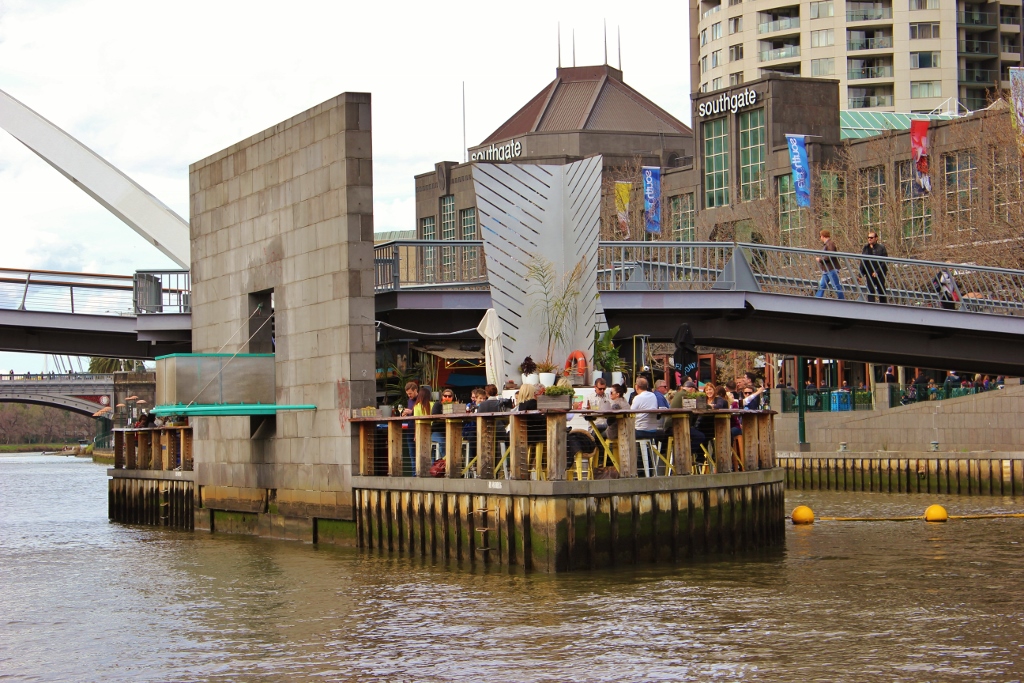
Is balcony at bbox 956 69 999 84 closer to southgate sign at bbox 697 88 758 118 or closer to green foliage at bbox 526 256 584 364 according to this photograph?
southgate sign at bbox 697 88 758 118

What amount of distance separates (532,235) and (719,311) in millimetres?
5989

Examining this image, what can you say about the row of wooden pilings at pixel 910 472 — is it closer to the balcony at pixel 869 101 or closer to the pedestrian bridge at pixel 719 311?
the pedestrian bridge at pixel 719 311

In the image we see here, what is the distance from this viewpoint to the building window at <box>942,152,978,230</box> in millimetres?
53688

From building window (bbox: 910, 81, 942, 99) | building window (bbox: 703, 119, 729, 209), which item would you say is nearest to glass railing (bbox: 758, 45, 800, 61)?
building window (bbox: 910, 81, 942, 99)

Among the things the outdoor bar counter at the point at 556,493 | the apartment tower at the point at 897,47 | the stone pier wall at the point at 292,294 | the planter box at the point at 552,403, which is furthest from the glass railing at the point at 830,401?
the apartment tower at the point at 897,47

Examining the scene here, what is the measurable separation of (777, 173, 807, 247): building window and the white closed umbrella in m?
36.8

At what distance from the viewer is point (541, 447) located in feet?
65.3

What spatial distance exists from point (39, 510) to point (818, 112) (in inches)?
1886

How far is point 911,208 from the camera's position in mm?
61031

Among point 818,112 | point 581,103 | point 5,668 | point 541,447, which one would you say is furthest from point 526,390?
point 581,103

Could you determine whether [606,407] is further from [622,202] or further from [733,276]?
[622,202]

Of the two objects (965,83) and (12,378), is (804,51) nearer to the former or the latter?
(965,83)

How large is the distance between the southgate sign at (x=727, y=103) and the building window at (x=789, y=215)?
5.19 metres

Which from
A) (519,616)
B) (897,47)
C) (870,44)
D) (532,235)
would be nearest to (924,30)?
(897,47)
